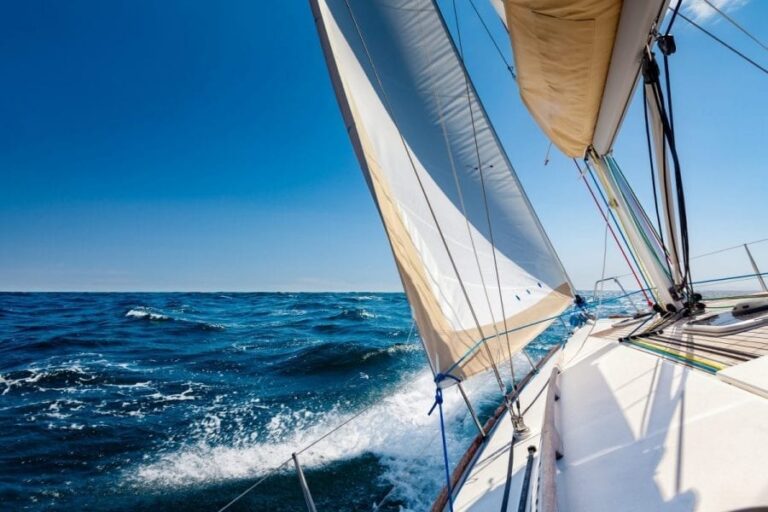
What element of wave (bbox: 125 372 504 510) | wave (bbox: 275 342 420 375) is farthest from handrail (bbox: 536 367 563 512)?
wave (bbox: 275 342 420 375)

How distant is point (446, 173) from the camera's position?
3293 mm

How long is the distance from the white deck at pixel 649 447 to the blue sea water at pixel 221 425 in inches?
36.0

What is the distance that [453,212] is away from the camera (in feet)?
10.3

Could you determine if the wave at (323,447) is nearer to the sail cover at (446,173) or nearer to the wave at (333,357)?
the sail cover at (446,173)

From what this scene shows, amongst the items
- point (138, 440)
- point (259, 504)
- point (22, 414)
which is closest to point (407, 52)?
point (259, 504)

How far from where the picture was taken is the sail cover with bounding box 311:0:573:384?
2.55 metres

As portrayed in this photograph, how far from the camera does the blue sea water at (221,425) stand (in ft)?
11.0

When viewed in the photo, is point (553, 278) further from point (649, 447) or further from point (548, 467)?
point (548, 467)

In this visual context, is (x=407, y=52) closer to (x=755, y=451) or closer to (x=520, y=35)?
(x=520, y=35)

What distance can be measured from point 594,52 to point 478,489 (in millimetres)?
2980

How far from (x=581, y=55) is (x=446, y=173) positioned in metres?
1.45

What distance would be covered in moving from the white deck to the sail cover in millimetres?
657

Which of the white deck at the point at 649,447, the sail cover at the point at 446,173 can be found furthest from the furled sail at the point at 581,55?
the white deck at the point at 649,447

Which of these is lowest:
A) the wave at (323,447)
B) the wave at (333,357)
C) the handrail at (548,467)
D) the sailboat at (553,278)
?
the wave at (323,447)
